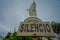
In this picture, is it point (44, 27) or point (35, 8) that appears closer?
point (44, 27)

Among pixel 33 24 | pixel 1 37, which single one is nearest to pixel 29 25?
pixel 33 24

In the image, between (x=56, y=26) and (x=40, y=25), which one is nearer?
(x=40, y=25)

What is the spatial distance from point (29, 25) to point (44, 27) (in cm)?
43

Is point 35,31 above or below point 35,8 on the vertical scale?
below

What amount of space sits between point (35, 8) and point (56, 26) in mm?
5123

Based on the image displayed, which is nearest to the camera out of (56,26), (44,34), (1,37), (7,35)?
(44,34)

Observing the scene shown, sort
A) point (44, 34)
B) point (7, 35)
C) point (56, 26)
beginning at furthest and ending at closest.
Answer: point (56, 26) → point (7, 35) → point (44, 34)

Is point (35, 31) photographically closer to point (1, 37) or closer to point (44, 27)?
point (44, 27)

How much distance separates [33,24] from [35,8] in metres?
3.03

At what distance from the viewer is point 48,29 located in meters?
6.06

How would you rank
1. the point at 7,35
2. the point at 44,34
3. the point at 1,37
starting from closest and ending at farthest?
the point at 44,34
the point at 1,37
the point at 7,35

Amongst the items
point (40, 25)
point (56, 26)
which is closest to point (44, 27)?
point (40, 25)

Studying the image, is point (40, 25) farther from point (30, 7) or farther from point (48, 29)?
point (30, 7)

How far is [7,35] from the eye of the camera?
928 centimetres
